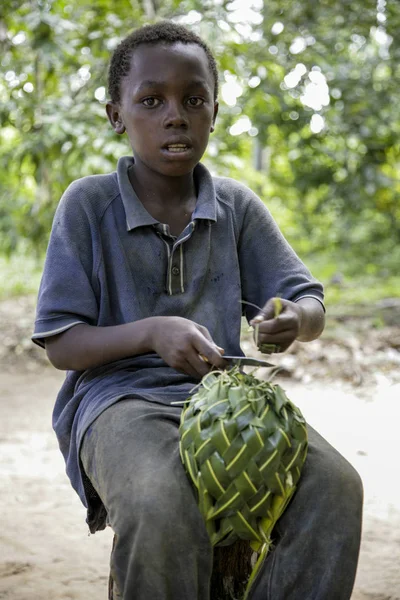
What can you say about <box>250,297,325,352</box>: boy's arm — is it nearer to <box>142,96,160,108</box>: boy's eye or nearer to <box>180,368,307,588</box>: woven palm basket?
<box>180,368,307,588</box>: woven palm basket

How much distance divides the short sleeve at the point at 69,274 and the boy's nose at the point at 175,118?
324mm

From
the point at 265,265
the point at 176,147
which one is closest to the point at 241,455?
the point at 265,265

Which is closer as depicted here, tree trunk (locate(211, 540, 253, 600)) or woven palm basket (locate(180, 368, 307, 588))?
woven palm basket (locate(180, 368, 307, 588))

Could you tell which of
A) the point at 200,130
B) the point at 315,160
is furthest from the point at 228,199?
the point at 315,160

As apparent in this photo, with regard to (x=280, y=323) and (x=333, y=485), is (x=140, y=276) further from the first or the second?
(x=333, y=485)

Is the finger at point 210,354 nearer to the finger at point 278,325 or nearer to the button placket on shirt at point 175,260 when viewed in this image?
the finger at point 278,325

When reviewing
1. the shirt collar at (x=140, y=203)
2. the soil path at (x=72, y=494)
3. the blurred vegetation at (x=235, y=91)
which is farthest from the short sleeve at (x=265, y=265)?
the blurred vegetation at (x=235, y=91)

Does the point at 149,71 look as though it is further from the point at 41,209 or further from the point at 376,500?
the point at 41,209

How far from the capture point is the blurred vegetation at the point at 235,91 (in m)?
5.04

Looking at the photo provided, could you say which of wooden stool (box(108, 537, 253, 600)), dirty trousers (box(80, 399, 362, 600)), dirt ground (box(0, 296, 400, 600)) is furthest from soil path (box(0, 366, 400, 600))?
dirty trousers (box(80, 399, 362, 600))

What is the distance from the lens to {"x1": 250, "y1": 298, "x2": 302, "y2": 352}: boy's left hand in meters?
1.86

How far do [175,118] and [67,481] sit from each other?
87.4 inches

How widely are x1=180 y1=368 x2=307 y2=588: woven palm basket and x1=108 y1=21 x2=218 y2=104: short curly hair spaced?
1.03 metres

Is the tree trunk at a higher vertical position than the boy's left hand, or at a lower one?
lower
